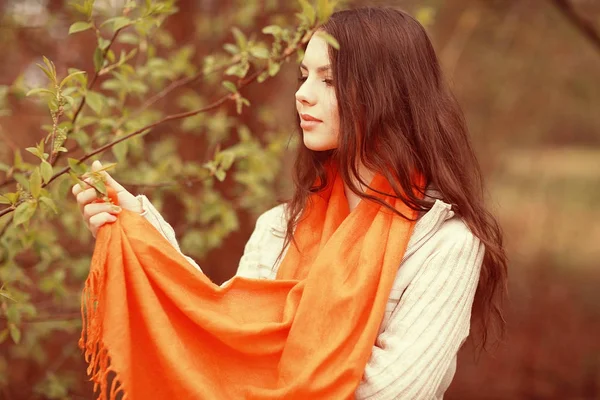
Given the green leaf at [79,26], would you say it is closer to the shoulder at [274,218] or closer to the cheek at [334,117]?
the cheek at [334,117]

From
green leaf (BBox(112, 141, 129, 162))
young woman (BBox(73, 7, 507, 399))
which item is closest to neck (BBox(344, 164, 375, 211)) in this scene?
young woman (BBox(73, 7, 507, 399))

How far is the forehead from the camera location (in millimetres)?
2092

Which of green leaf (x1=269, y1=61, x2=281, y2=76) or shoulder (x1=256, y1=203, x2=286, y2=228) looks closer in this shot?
green leaf (x1=269, y1=61, x2=281, y2=76)

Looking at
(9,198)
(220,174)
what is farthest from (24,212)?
(220,174)

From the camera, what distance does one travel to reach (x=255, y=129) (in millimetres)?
4070

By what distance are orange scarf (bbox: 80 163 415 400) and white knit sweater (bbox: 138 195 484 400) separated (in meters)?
0.06

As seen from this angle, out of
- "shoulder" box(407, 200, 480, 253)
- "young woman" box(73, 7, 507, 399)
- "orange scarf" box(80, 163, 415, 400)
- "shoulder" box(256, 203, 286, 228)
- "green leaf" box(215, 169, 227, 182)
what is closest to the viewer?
"orange scarf" box(80, 163, 415, 400)

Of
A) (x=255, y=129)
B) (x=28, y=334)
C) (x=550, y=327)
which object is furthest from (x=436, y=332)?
(x=550, y=327)

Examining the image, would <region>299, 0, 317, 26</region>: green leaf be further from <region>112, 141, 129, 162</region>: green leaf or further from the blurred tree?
<region>112, 141, 129, 162</region>: green leaf

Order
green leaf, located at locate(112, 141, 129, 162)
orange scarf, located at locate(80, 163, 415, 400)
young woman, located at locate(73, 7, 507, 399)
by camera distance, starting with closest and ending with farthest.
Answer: orange scarf, located at locate(80, 163, 415, 400)
young woman, located at locate(73, 7, 507, 399)
green leaf, located at locate(112, 141, 129, 162)

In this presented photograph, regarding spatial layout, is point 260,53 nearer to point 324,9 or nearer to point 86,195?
point 324,9

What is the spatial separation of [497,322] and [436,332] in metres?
0.52

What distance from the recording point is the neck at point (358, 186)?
2225mm

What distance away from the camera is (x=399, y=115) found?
2.16m
